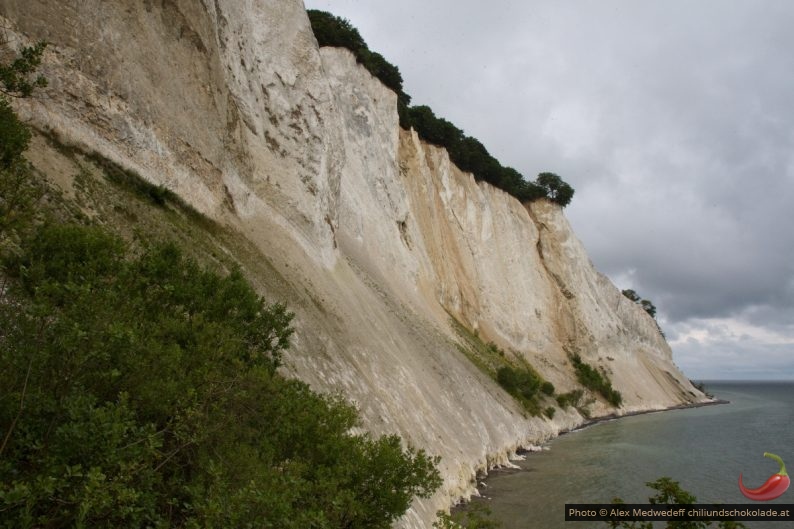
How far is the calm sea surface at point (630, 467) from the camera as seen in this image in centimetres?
1955

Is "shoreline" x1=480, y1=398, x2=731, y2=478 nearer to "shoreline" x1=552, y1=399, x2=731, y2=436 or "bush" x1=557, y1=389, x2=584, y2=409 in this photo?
"shoreline" x1=552, y1=399, x2=731, y2=436

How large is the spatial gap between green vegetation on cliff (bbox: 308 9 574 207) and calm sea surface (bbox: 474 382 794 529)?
27715 millimetres

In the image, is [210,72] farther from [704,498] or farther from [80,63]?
[704,498]

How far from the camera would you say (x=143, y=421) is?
5.32 meters

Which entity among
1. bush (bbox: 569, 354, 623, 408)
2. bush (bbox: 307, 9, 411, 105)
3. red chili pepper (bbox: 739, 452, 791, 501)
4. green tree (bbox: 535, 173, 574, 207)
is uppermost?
green tree (bbox: 535, 173, 574, 207)

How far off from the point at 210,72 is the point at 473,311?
32.4 metres

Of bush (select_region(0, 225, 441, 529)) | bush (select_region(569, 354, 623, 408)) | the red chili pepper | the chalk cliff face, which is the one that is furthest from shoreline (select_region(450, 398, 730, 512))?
bush (select_region(0, 225, 441, 529))

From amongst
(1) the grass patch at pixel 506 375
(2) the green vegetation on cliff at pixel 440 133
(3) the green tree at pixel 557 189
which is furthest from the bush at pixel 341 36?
(3) the green tree at pixel 557 189

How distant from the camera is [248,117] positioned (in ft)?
73.2

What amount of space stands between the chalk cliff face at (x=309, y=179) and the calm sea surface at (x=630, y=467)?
6.08 feet

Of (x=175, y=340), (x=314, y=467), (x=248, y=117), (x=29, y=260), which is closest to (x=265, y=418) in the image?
(x=314, y=467)

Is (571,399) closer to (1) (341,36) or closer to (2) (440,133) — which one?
(2) (440,133)

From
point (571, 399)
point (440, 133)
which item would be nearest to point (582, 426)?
point (571, 399)

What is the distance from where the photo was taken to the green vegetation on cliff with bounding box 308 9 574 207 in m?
39.3
